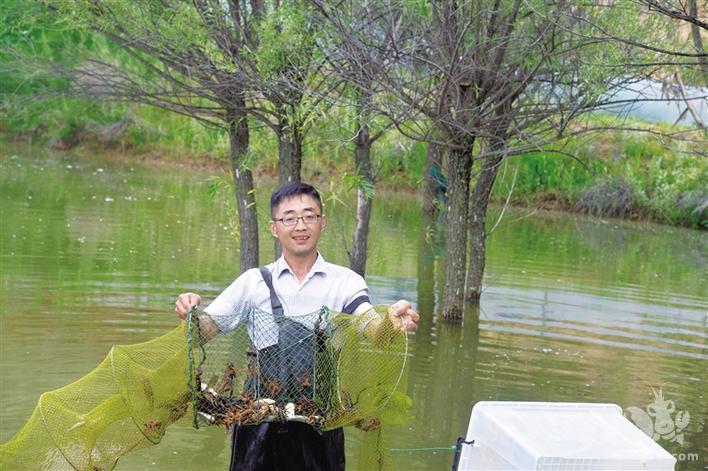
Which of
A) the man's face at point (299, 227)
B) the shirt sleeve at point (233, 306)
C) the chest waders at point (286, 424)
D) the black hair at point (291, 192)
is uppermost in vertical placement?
the black hair at point (291, 192)

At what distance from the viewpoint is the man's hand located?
183 inches

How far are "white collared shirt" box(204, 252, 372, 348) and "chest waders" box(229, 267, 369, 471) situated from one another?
8 centimetres

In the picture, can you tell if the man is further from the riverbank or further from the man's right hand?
the riverbank

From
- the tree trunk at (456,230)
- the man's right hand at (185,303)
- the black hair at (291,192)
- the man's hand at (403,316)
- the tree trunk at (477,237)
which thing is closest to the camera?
the man's hand at (403,316)

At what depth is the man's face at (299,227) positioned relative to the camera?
495 centimetres

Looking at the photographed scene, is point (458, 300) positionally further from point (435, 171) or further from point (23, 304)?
point (435, 171)

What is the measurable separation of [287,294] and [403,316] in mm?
571

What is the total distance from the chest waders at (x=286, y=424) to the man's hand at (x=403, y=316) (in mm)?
310

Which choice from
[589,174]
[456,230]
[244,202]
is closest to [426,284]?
[456,230]

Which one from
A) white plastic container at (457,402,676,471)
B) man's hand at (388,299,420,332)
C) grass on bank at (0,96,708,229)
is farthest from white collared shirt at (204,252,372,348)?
grass on bank at (0,96,708,229)

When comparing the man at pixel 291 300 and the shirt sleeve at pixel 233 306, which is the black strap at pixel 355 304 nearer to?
the man at pixel 291 300

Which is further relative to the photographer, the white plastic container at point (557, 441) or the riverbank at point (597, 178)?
the riverbank at point (597, 178)

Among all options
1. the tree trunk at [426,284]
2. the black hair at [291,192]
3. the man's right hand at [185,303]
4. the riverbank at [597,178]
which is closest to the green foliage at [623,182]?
the riverbank at [597,178]

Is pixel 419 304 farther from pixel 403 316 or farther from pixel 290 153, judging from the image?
pixel 403 316
